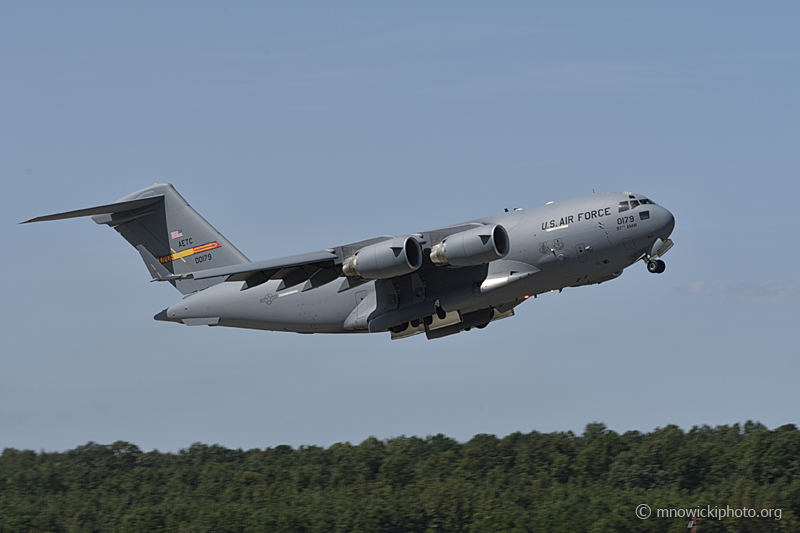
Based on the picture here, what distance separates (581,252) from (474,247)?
8.41 feet

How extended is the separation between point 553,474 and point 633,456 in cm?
520

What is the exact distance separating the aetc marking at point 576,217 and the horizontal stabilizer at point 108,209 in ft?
39.5

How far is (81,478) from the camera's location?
52.0 meters

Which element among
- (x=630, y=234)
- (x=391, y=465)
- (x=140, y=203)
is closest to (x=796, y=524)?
(x=391, y=465)

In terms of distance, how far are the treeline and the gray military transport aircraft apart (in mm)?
19508

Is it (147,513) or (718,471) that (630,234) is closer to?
(147,513)

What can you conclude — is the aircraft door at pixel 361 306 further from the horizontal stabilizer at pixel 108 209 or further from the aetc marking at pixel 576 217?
the horizontal stabilizer at pixel 108 209

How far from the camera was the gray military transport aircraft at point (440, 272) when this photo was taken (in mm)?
21656

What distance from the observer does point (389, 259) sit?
2130cm

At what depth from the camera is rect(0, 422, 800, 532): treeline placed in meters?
44.8

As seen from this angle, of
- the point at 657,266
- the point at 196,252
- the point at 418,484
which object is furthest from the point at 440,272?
the point at 418,484

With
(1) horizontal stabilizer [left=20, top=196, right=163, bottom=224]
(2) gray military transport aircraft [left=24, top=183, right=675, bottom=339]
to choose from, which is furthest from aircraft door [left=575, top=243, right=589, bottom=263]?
(1) horizontal stabilizer [left=20, top=196, right=163, bottom=224]

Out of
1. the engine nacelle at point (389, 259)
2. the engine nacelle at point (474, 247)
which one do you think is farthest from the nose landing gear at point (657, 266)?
the engine nacelle at point (389, 259)

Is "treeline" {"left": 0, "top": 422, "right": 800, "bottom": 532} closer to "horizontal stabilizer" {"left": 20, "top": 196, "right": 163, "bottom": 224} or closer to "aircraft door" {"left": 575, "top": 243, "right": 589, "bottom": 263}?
"horizontal stabilizer" {"left": 20, "top": 196, "right": 163, "bottom": 224}
